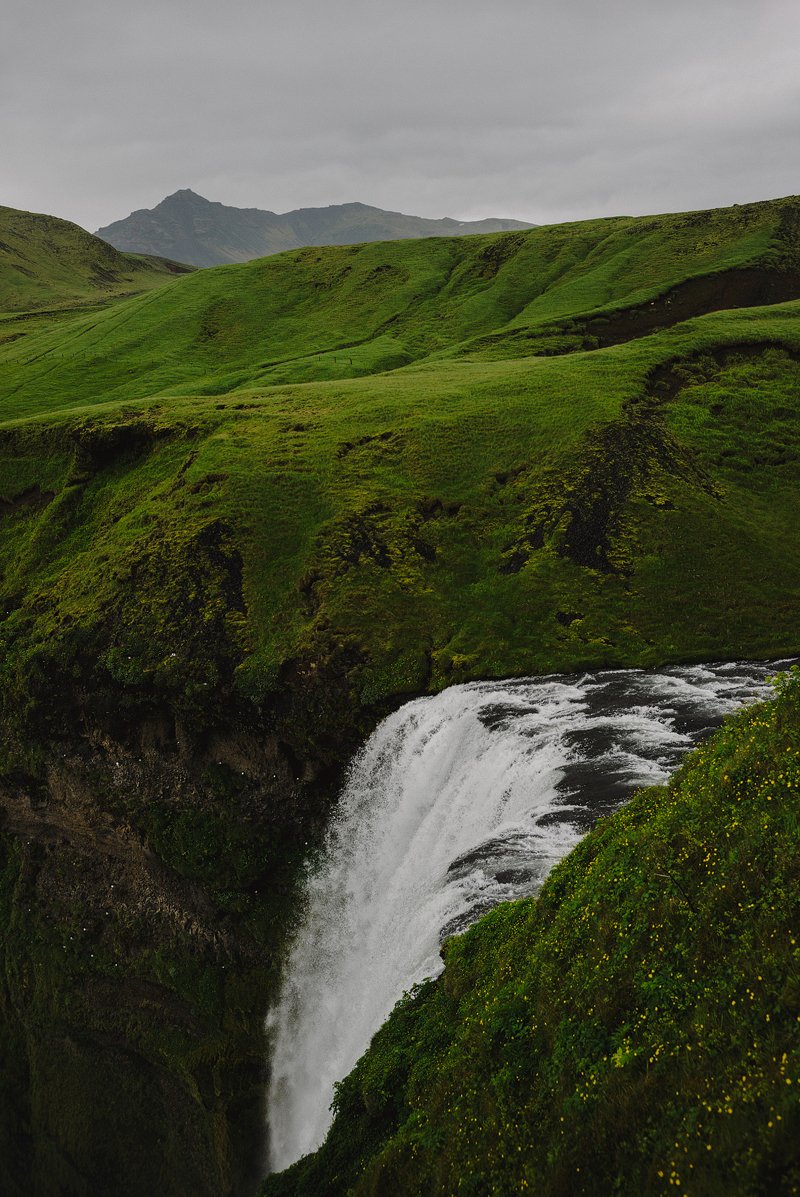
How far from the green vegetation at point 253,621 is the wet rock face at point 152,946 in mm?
132

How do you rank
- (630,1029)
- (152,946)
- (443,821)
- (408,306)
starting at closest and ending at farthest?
(630,1029), (443,821), (152,946), (408,306)

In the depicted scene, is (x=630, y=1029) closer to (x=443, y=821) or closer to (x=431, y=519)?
(x=443, y=821)

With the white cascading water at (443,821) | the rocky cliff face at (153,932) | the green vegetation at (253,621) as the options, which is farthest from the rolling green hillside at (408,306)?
the rocky cliff face at (153,932)

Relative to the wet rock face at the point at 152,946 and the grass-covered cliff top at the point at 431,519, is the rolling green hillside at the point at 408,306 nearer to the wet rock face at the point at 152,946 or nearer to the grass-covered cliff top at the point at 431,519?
the grass-covered cliff top at the point at 431,519

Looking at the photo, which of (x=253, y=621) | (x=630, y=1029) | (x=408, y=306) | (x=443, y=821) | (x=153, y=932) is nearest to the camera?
(x=630, y=1029)

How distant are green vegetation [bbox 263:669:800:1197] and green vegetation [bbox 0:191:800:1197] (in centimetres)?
296

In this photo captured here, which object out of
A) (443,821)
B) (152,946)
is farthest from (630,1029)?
(152,946)

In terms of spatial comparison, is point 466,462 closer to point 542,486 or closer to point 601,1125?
point 542,486

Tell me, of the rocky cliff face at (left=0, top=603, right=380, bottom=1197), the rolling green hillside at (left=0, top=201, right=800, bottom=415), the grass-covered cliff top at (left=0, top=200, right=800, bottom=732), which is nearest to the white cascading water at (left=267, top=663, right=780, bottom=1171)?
the rocky cliff face at (left=0, top=603, right=380, bottom=1197)

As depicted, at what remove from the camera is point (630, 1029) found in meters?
10.4

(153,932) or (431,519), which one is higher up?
(431,519)

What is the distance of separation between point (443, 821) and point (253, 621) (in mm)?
15380

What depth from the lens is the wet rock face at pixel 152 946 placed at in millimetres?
28594

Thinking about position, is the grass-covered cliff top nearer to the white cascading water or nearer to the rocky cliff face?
the rocky cliff face
